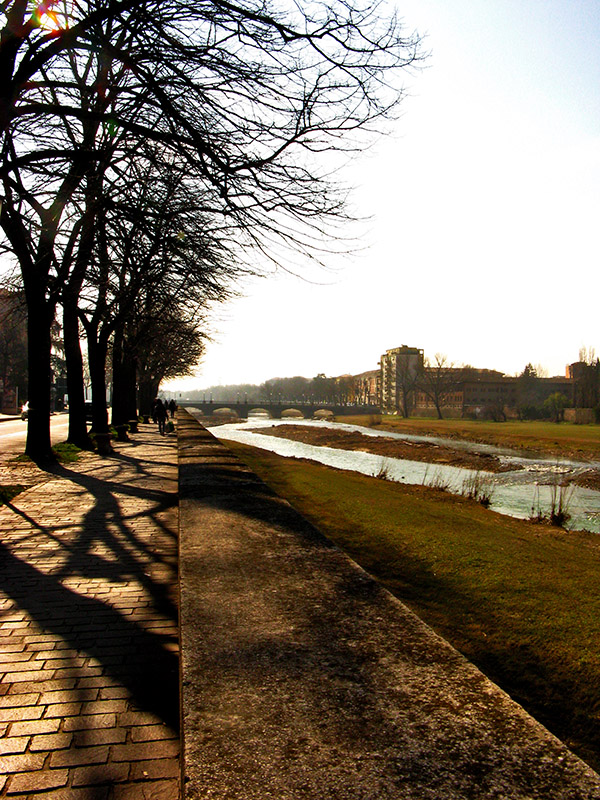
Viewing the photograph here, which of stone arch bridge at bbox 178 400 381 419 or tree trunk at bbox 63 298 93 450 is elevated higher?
tree trunk at bbox 63 298 93 450

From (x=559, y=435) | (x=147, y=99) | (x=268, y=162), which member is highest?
(x=147, y=99)

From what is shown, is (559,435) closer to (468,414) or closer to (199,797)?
(468,414)

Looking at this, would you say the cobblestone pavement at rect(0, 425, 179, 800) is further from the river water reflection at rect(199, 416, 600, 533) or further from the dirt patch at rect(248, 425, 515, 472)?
the dirt patch at rect(248, 425, 515, 472)

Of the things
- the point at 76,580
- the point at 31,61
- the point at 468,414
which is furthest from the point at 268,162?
the point at 468,414

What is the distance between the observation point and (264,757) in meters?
1.77

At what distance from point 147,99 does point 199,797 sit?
787 cm

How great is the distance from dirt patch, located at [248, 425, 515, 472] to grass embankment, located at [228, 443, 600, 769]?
24487 mm

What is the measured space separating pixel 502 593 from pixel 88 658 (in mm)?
3799

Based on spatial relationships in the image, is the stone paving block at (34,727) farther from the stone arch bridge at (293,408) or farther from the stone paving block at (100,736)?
the stone arch bridge at (293,408)

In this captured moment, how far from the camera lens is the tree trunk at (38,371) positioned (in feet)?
45.0

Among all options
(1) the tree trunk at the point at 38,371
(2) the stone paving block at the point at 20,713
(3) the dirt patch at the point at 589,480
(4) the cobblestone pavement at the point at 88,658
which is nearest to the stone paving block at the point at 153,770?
(4) the cobblestone pavement at the point at 88,658

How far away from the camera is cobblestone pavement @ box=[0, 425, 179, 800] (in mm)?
2580

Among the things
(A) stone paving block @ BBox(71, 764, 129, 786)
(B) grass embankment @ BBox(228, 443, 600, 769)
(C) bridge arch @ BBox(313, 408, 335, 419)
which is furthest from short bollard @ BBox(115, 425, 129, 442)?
(C) bridge arch @ BBox(313, 408, 335, 419)

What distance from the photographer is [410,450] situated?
4403 cm
